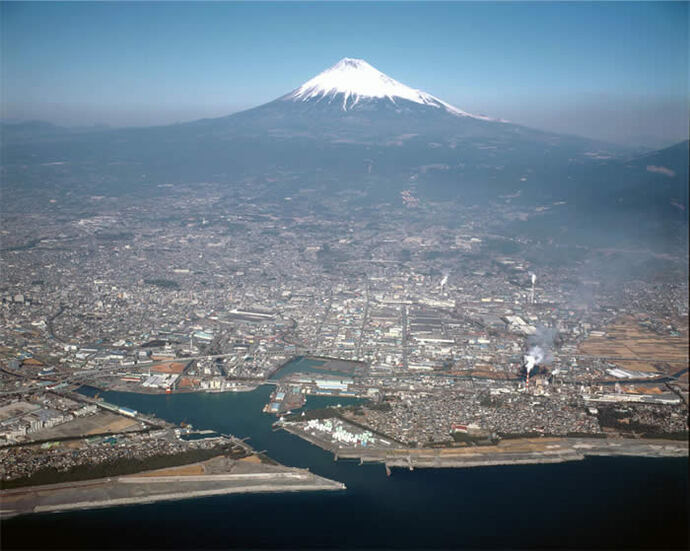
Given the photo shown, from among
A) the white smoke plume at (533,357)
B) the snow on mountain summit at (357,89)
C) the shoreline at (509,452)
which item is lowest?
the shoreline at (509,452)

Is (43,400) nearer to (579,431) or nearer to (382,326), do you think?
(382,326)

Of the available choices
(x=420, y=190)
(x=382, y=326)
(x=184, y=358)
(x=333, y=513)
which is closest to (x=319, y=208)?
(x=420, y=190)

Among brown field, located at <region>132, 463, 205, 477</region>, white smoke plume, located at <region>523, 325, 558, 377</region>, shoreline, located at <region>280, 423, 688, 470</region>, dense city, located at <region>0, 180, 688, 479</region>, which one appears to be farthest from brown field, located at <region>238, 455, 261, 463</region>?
white smoke plume, located at <region>523, 325, 558, 377</region>

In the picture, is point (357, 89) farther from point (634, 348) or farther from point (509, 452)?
point (509, 452)

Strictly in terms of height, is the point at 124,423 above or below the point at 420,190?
below

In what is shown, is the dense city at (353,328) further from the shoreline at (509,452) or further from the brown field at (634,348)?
the shoreline at (509,452)

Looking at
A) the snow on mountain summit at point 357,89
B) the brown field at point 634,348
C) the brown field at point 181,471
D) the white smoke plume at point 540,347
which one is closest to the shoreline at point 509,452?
the brown field at point 181,471

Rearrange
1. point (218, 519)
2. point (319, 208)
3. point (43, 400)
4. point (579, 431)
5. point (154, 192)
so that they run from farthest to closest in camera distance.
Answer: point (154, 192), point (319, 208), point (43, 400), point (579, 431), point (218, 519)
